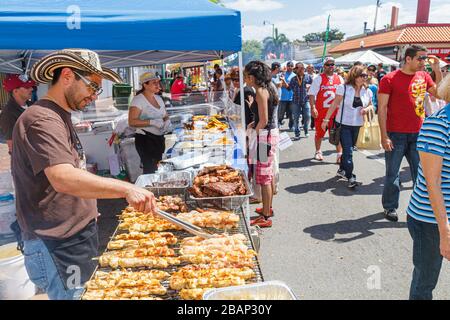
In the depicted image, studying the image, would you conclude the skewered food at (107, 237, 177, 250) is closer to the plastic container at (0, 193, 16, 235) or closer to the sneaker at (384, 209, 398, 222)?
the plastic container at (0, 193, 16, 235)

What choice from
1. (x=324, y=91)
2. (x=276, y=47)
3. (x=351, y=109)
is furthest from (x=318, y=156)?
(x=276, y=47)

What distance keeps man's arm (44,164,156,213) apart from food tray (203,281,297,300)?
64cm

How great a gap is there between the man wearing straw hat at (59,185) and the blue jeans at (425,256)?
179cm

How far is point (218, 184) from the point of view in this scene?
3.37m

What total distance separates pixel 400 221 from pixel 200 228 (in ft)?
11.7

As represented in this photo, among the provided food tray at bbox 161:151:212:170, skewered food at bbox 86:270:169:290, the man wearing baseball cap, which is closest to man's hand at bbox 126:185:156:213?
skewered food at bbox 86:270:169:290

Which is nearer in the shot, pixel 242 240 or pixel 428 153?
pixel 428 153

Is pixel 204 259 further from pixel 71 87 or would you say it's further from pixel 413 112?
pixel 413 112

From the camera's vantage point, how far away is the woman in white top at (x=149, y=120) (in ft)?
18.5

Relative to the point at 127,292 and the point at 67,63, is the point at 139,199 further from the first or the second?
the point at 67,63

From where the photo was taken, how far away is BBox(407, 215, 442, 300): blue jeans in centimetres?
A: 257

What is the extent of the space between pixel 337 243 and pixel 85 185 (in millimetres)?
3562

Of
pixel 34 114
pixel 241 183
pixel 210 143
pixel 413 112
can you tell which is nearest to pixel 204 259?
pixel 241 183

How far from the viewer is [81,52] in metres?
2.42
